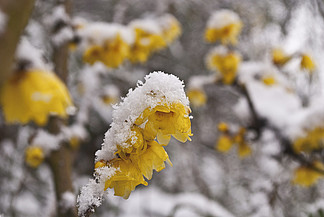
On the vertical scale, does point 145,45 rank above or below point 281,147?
above

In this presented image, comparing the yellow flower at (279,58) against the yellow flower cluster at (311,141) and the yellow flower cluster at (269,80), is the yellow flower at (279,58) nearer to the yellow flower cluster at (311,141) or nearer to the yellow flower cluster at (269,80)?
the yellow flower cluster at (269,80)

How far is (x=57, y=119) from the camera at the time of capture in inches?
78.9

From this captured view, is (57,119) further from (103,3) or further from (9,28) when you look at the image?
(103,3)

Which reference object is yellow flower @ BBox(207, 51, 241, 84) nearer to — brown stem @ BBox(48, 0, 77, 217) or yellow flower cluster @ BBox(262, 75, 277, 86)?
yellow flower cluster @ BBox(262, 75, 277, 86)

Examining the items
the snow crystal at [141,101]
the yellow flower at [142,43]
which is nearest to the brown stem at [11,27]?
the snow crystal at [141,101]

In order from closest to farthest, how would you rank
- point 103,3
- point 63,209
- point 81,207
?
point 81,207
point 63,209
point 103,3

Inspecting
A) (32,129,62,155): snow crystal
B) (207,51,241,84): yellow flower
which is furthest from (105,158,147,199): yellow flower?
(207,51,241,84): yellow flower

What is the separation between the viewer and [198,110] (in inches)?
201

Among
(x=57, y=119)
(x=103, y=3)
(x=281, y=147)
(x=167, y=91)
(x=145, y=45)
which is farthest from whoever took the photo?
(x=103, y=3)

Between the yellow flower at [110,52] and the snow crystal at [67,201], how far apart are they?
1.21m

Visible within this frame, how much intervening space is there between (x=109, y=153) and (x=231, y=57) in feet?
7.94

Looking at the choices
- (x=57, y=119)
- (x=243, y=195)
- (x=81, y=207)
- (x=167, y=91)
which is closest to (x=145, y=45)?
(x=57, y=119)

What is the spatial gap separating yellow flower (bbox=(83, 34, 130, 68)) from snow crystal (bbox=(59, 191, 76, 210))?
47.5 inches

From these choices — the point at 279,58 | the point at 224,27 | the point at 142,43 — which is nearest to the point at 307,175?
the point at 279,58
